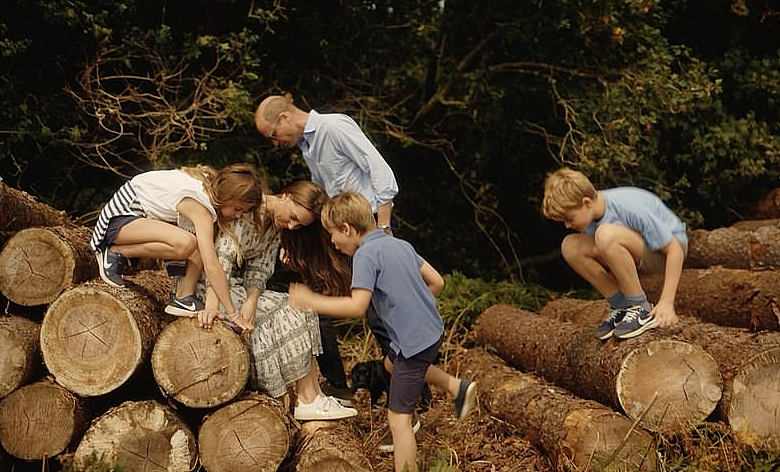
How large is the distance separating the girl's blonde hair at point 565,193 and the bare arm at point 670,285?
1.82 ft

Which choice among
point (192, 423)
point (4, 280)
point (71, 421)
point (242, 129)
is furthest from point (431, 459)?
point (242, 129)

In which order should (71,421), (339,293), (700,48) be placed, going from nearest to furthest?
1. (71,421)
2. (339,293)
3. (700,48)

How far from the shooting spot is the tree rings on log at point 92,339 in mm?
4520

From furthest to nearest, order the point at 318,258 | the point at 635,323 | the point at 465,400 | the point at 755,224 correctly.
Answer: the point at 755,224
the point at 318,258
the point at 635,323
the point at 465,400

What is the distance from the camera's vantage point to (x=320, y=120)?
5426mm

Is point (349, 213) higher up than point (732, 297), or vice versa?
point (349, 213)

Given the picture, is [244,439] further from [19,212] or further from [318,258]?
[19,212]

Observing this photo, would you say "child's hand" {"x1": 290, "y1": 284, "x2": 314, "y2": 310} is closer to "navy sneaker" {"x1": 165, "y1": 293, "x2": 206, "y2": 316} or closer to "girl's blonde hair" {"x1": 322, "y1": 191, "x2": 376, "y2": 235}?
"girl's blonde hair" {"x1": 322, "y1": 191, "x2": 376, "y2": 235}

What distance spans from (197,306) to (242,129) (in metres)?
4.66

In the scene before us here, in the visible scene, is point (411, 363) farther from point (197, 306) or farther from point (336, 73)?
point (336, 73)

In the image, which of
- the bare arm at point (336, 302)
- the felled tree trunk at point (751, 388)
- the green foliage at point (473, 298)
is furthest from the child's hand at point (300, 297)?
the green foliage at point (473, 298)

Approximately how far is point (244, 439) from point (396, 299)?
1056 millimetres

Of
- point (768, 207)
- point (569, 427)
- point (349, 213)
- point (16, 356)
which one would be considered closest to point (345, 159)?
point (349, 213)

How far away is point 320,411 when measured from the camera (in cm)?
494
